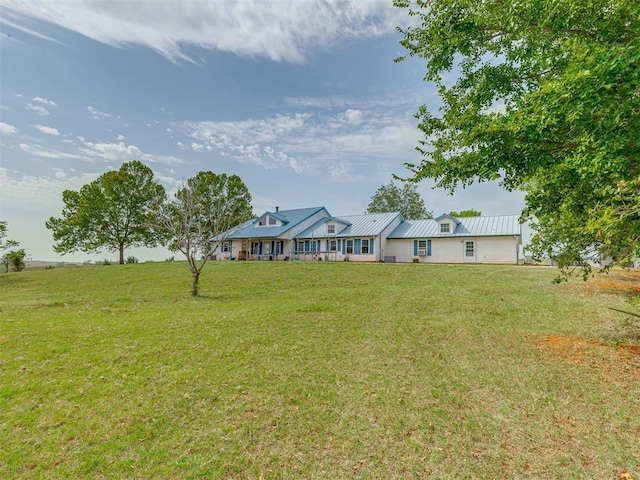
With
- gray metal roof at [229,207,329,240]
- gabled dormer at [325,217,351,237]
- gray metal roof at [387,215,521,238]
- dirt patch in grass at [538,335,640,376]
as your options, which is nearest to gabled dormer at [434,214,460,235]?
gray metal roof at [387,215,521,238]

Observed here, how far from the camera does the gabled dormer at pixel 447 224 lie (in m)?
26.6

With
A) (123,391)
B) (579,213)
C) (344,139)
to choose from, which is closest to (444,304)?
(579,213)

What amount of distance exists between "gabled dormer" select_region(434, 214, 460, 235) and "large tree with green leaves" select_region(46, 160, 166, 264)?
89.3ft

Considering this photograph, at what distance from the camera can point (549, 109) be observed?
12.7ft

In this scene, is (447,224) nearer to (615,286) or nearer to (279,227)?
(615,286)

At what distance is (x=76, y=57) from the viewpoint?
461 inches

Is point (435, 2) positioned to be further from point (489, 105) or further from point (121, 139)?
point (121, 139)

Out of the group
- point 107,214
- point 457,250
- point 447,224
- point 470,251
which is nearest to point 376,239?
point 447,224

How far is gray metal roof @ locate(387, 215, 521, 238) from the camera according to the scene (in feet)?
80.7

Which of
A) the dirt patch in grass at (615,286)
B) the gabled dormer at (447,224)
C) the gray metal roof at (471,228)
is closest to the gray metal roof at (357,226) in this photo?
the gray metal roof at (471,228)

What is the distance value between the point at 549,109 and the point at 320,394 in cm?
493

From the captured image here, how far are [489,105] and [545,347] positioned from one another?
16.7 ft

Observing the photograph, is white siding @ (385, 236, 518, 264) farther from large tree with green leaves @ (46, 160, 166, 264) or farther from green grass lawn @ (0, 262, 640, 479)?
large tree with green leaves @ (46, 160, 166, 264)

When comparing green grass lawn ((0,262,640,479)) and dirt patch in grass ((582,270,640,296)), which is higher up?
dirt patch in grass ((582,270,640,296))
